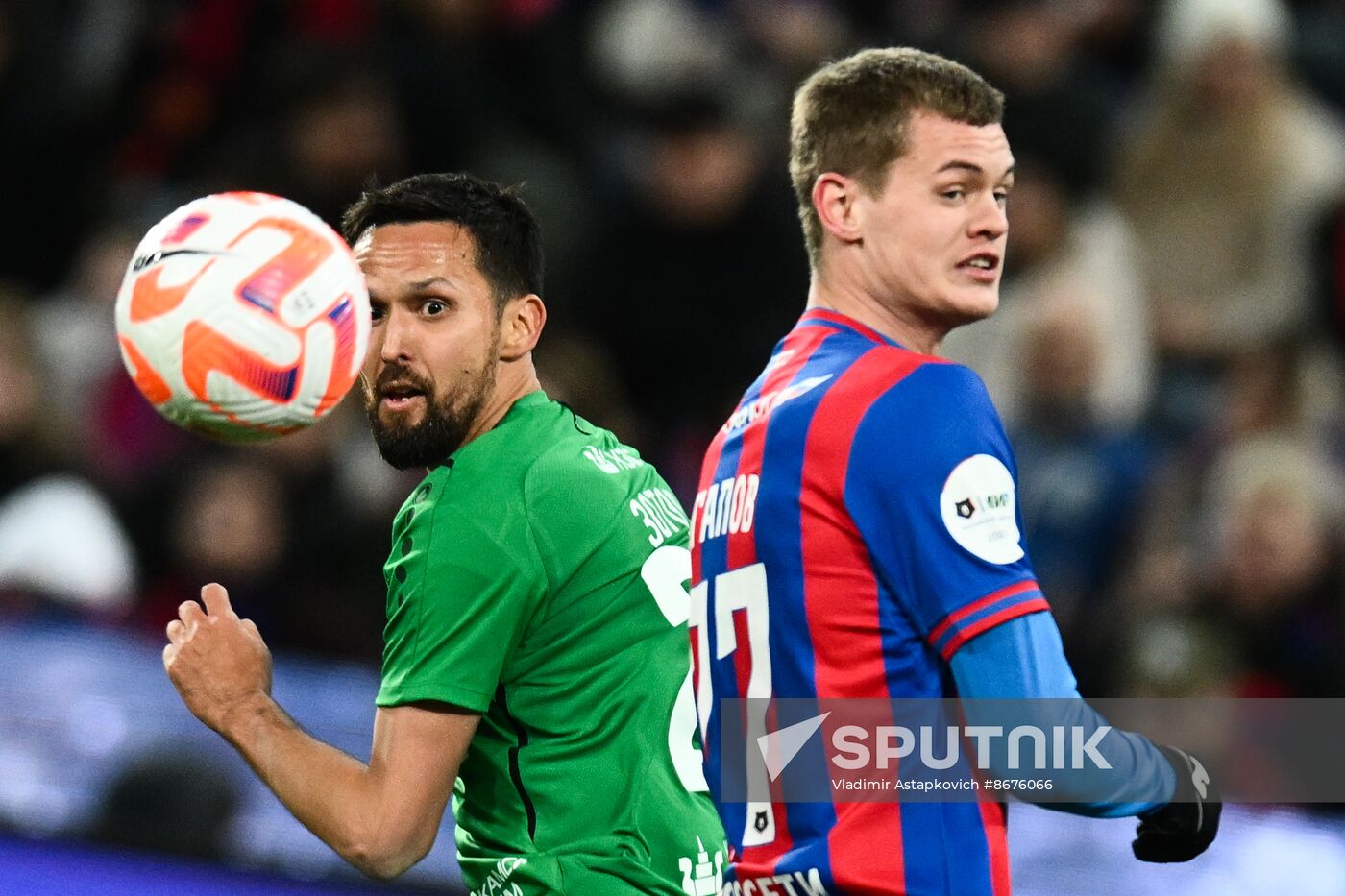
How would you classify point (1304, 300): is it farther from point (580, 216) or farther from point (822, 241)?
point (822, 241)

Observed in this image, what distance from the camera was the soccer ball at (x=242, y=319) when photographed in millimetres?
3455

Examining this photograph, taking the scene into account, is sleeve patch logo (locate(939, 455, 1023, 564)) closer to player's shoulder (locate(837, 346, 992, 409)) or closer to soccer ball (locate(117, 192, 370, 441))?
player's shoulder (locate(837, 346, 992, 409))

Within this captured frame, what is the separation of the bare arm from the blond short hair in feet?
3.61

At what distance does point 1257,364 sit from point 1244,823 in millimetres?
2160

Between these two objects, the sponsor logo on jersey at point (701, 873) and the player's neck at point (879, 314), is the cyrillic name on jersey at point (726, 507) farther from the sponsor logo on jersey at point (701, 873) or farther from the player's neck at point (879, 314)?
the sponsor logo on jersey at point (701, 873)

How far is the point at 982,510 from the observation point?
3.07 m

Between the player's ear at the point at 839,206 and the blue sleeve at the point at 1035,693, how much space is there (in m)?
0.80

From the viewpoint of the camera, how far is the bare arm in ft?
11.1

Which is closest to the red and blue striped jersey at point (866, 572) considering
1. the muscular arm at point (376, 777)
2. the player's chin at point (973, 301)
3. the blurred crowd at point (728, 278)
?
the player's chin at point (973, 301)

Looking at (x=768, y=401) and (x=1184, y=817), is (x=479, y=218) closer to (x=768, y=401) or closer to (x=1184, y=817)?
(x=768, y=401)

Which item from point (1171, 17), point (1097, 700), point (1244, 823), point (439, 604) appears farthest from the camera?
point (1171, 17)

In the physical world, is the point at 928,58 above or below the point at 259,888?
above

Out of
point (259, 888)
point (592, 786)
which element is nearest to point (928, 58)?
point (592, 786)

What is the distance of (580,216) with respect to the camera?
8836 millimetres
